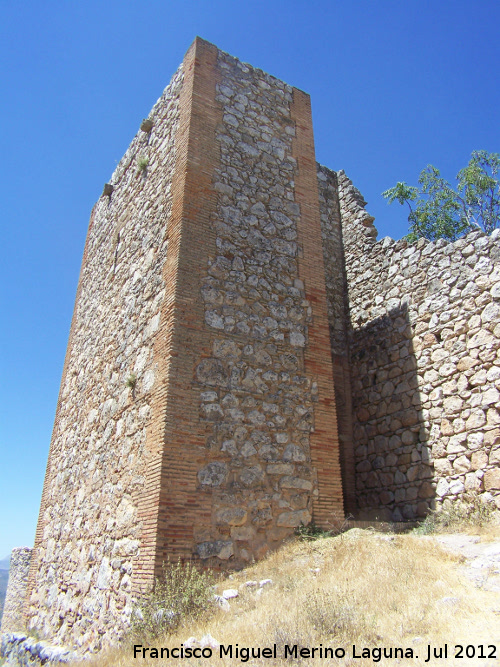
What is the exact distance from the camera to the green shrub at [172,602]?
4922 mm

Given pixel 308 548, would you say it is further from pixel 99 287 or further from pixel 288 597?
pixel 99 287

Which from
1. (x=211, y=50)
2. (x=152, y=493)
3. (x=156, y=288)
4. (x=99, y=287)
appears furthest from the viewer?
(x=99, y=287)

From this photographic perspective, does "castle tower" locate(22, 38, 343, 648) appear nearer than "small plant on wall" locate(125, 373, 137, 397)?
Yes

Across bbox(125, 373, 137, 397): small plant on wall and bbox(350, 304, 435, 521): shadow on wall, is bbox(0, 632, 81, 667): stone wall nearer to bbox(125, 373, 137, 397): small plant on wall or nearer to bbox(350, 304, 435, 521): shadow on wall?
bbox(125, 373, 137, 397): small plant on wall

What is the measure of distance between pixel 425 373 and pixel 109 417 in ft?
15.8

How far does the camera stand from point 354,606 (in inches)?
171

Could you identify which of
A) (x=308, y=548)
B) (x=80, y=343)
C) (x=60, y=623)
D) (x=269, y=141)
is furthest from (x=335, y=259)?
(x=60, y=623)

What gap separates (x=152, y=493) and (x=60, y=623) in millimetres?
3626

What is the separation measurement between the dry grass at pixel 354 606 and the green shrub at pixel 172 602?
20 cm

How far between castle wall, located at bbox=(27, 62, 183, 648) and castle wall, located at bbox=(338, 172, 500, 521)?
411 centimetres

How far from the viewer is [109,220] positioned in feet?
35.9

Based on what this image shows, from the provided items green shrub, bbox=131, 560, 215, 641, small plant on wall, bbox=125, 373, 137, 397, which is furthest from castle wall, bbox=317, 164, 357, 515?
green shrub, bbox=131, 560, 215, 641

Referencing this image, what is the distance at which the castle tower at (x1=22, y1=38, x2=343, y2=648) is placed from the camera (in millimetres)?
6070

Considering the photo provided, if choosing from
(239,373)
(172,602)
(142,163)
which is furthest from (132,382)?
(142,163)
